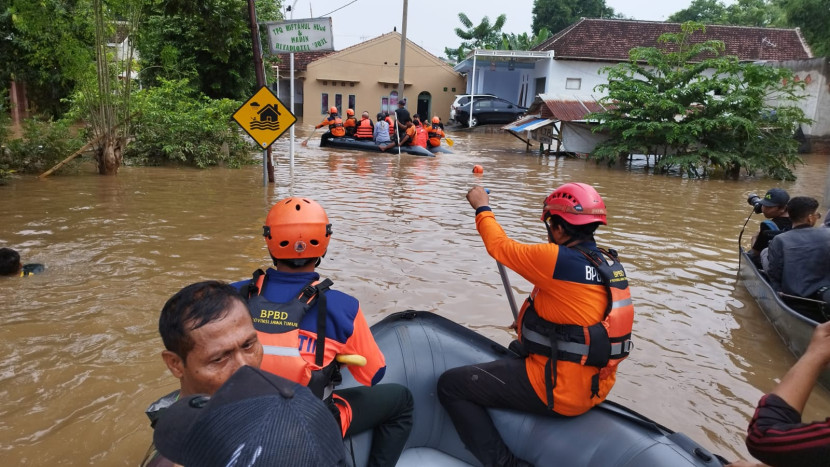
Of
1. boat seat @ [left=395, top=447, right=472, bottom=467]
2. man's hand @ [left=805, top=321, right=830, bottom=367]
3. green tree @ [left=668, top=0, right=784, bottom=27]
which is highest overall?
green tree @ [left=668, top=0, right=784, bottom=27]

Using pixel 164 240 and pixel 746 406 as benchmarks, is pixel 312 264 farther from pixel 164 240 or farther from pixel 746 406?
pixel 164 240

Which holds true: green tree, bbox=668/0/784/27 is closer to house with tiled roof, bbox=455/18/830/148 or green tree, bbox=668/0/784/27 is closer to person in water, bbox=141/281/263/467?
house with tiled roof, bbox=455/18/830/148

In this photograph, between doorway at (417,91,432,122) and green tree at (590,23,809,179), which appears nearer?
green tree at (590,23,809,179)

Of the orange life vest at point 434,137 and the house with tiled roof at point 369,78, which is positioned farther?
the house with tiled roof at point 369,78

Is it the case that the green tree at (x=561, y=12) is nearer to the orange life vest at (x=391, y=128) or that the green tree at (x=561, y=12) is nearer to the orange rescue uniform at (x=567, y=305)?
the orange life vest at (x=391, y=128)

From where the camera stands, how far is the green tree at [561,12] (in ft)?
160

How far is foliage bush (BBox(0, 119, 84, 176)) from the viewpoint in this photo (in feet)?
37.9

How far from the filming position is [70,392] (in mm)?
3879

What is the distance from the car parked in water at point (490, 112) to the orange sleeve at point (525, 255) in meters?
28.2

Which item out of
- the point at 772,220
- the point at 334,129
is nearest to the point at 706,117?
the point at 334,129

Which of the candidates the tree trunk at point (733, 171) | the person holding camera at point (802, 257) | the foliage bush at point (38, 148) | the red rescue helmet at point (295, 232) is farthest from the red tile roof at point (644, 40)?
the red rescue helmet at point (295, 232)

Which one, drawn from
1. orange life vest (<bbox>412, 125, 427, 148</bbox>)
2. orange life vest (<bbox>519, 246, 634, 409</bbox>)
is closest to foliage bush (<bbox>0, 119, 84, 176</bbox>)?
orange life vest (<bbox>412, 125, 427, 148</bbox>)

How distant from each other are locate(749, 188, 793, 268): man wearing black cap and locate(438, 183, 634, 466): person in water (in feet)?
14.0

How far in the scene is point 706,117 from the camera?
16.5 m
